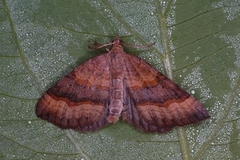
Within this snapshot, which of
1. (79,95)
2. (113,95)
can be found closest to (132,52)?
(113,95)

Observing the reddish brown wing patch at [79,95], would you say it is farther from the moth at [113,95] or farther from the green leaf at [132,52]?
the green leaf at [132,52]

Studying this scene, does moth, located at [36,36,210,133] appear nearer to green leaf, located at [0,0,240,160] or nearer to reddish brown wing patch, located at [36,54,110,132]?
reddish brown wing patch, located at [36,54,110,132]

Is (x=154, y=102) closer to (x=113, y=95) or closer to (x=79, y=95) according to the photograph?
(x=113, y=95)

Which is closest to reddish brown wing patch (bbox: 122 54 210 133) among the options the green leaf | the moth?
the moth

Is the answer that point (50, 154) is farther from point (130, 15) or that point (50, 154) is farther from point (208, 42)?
point (208, 42)

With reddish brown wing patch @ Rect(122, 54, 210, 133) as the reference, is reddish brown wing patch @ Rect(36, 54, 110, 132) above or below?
below

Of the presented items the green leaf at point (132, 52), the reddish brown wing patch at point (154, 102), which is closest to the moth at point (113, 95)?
the reddish brown wing patch at point (154, 102)
